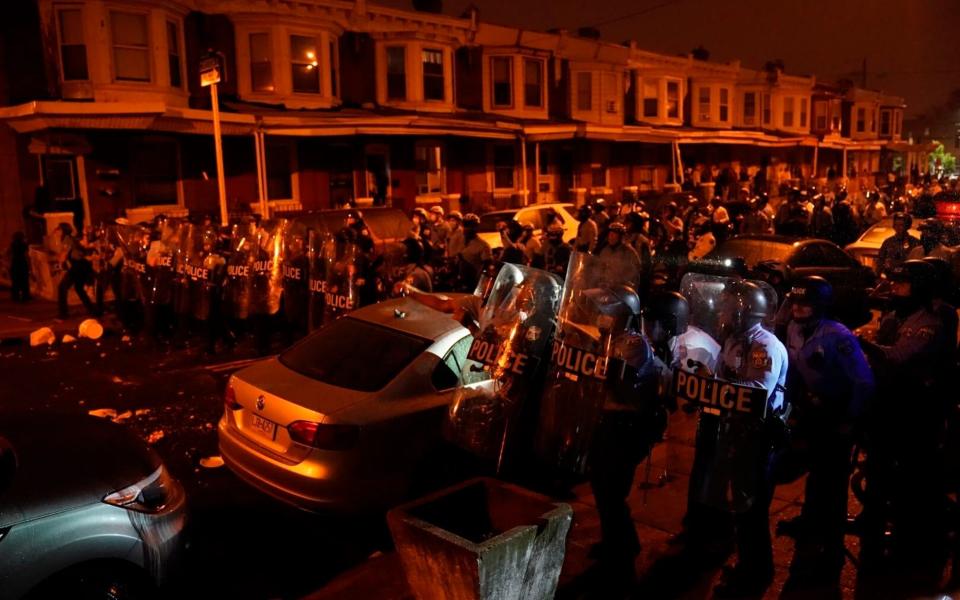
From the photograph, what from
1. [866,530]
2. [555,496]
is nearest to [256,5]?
[555,496]

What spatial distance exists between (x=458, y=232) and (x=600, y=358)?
7815 millimetres

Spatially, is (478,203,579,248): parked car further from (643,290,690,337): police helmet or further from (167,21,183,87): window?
(643,290,690,337): police helmet

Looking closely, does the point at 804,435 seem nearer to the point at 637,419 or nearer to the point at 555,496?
the point at 637,419

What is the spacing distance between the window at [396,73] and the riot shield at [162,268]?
13.8 m

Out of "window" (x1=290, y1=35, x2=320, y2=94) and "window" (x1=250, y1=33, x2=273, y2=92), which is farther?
"window" (x1=290, y1=35, x2=320, y2=94)

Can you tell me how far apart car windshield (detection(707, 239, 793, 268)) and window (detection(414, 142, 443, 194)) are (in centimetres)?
1444

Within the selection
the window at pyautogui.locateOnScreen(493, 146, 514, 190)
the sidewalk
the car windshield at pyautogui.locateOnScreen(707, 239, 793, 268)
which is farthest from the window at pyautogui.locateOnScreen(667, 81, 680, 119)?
the sidewalk

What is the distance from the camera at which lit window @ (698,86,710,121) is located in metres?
35.9

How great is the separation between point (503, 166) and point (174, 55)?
1141 cm

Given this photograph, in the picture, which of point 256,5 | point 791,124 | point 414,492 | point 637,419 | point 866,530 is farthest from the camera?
point 791,124

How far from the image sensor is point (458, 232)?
1218cm

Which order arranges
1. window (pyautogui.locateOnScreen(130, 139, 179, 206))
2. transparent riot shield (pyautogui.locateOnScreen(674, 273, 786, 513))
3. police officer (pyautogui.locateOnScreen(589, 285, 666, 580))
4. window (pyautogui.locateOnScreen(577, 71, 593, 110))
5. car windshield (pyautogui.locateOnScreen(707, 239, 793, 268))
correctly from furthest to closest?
window (pyautogui.locateOnScreen(577, 71, 593, 110)) → window (pyautogui.locateOnScreen(130, 139, 179, 206)) → car windshield (pyautogui.locateOnScreen(707, 239, 793, 268)) → police officer (pyautogui.locateOnScreen(589, 285, 666, 580)) → transparent riot shield (pyautogui.locateOnScreen(674, 273, 786, 513))

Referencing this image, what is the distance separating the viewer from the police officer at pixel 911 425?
4664 millimetres

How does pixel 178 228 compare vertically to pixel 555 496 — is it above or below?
above
